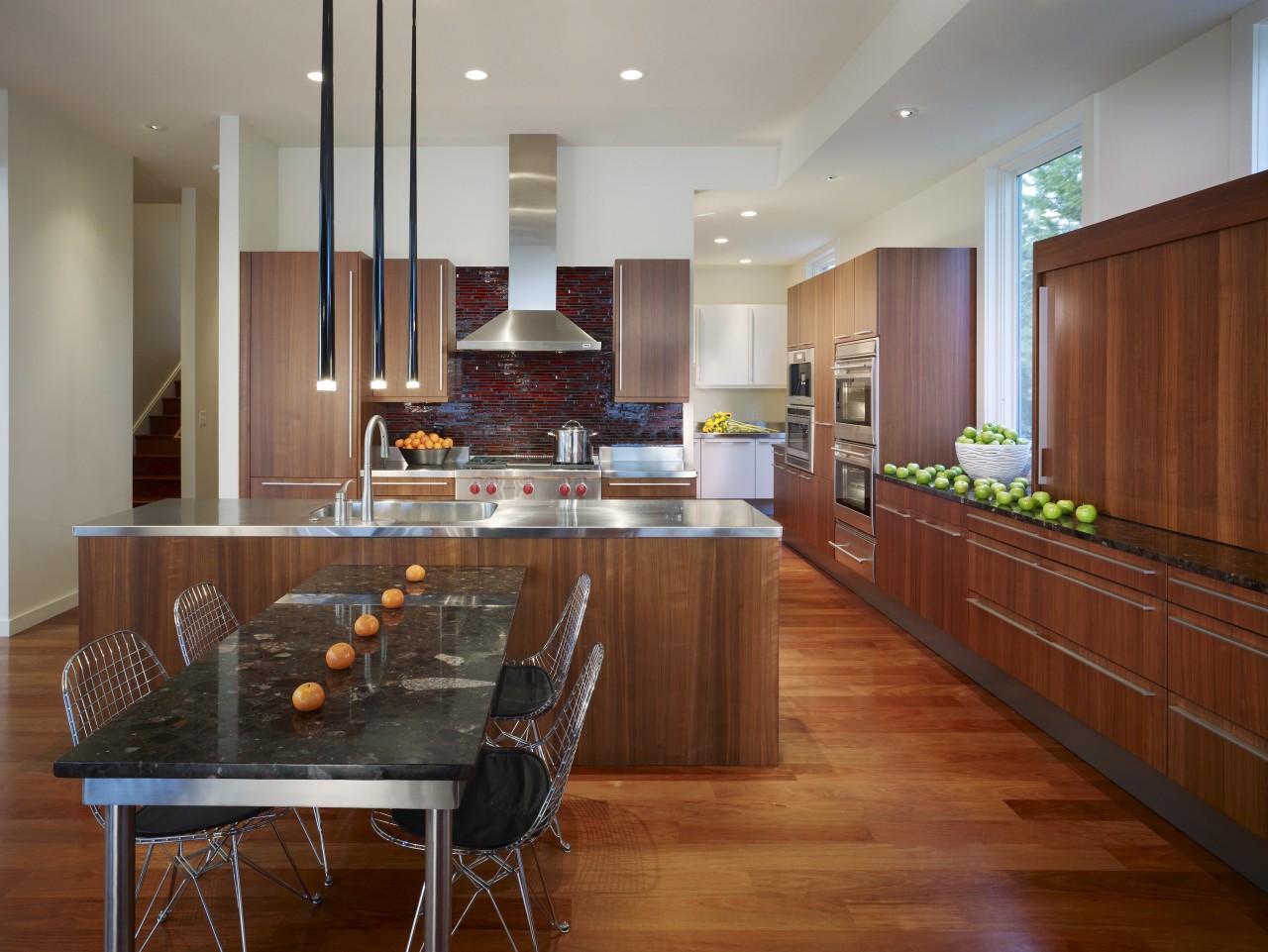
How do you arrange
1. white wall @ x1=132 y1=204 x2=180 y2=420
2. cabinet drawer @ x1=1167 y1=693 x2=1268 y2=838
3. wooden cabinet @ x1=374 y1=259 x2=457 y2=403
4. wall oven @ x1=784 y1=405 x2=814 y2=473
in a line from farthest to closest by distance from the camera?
white wall @ x1=132 y1=204 x2=180 y2=420, wall oven @ x1=784 y1=405 x2=814 y2=473, wooden cabinet @ x1=374 y1=259 x2=457 y2=403, cabinet drawer @ x1=1167 y1=693 x2=1268 y2=838

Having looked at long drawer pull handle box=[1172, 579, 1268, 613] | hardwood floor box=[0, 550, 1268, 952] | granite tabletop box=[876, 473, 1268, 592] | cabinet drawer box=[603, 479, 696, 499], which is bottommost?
hardwood floor box=[0, 550, 1268, 952]

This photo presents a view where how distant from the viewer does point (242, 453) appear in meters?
5.52

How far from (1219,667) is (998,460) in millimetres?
2291

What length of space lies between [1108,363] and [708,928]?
2.67 meters

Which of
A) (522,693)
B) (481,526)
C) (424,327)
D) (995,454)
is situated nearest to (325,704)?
(522,693)

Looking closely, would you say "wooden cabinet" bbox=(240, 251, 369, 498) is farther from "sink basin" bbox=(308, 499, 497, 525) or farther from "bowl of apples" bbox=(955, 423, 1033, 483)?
"bowl of apples" bbox=(955, 423, 1033, 483)

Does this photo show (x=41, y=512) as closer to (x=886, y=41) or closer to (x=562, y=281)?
(x=562, y=281)

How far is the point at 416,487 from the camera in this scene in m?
5.57

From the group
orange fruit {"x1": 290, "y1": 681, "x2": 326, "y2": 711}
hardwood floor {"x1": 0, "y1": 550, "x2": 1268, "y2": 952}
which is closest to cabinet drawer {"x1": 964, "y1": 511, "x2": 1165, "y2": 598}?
hardwood floor {"x1": 0, "y1": 550, "x2": 1268, "y2": 952}

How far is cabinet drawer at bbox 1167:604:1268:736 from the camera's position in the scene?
2344 mm

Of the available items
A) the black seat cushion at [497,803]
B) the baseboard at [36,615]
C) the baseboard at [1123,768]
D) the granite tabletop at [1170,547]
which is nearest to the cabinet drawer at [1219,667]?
the granite tabletop at [1170,547]

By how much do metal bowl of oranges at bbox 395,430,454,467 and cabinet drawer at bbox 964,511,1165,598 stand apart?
3402 mm

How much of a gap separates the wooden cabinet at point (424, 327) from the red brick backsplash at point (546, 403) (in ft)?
1.25

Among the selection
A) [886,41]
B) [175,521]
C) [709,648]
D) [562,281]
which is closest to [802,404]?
[562,281]
